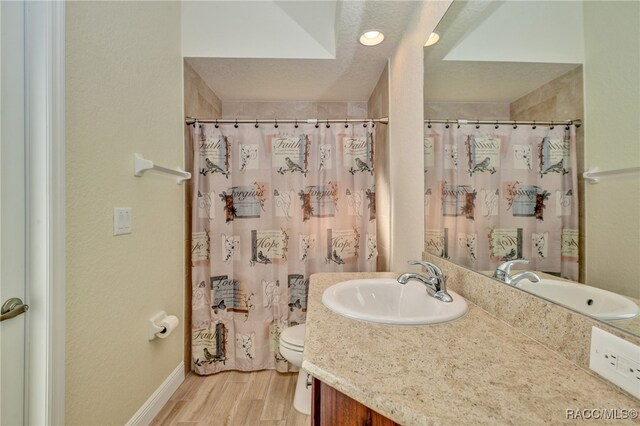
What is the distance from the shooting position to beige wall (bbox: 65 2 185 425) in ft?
3.32

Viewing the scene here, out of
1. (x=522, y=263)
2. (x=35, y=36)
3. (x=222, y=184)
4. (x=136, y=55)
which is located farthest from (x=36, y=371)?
(x=522, y=263)

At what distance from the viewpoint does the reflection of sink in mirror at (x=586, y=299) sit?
0.53 m

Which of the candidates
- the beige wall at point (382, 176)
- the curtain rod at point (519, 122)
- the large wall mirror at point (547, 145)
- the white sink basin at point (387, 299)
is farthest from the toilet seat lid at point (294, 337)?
the curtain rod at point (519, 122)

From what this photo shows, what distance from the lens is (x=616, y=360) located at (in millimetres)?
490

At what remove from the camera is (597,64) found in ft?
1.85

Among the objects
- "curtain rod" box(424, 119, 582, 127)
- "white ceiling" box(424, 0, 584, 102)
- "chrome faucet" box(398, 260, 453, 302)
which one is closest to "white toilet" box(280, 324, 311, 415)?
"chrome faucet" box(398, 260, 453, 302)

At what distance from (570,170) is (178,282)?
79.4 inches

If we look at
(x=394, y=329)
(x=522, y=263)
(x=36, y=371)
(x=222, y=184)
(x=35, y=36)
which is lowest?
(x=36, y=371)

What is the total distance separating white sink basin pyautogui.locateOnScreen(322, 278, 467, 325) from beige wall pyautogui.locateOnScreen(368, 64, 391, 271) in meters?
0.69

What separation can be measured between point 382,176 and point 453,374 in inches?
61.9

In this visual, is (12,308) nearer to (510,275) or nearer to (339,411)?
(339,411)

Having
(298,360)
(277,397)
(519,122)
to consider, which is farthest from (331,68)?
(277,397)

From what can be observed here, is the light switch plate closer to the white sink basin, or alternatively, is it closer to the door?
the door

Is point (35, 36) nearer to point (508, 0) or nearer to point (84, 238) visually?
point (84, 238)
